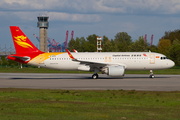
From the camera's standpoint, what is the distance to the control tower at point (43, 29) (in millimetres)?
165500

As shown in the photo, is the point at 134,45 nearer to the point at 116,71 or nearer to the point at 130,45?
the point at 130,45

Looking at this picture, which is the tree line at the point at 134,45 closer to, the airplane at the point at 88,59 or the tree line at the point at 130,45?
the tree line at the point at 130,45

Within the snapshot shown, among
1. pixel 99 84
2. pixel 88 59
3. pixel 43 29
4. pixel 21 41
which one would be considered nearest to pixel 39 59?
pixel 21 41

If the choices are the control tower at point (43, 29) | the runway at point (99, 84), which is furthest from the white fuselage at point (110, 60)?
the control tower at point (43, 29)

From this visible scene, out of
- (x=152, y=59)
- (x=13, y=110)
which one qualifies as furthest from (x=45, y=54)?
(x=13, y=110)

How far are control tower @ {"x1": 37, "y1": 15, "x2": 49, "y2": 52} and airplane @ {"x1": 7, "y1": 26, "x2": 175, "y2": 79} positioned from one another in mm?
129179

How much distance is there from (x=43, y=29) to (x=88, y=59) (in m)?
137

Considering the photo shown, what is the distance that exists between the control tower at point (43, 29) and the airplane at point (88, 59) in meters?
129

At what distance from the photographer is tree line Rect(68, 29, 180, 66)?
88438 millimetres

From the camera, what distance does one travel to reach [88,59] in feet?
121

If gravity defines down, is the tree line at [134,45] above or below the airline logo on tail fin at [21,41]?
above

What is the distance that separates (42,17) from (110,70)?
144 metres

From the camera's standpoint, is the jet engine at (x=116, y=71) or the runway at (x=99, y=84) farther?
the jet engine at (x=116, y=71)

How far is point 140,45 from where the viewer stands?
312 ft
